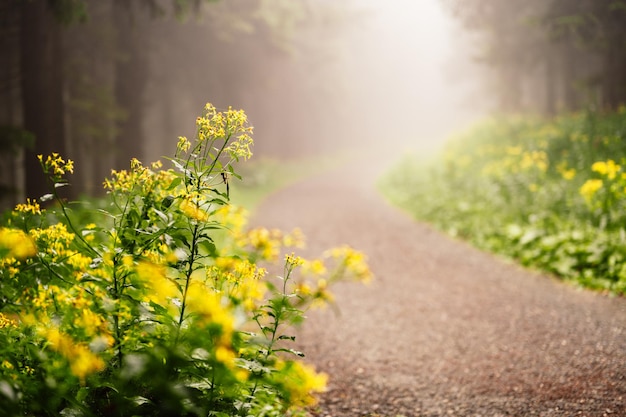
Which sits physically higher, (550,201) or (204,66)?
(204,66)

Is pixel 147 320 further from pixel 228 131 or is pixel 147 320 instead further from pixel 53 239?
pixel 228 131

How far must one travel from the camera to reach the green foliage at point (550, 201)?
229 inches

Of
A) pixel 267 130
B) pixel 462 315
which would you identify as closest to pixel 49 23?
pixel 462 315

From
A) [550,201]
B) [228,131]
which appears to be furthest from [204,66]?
[228,131]

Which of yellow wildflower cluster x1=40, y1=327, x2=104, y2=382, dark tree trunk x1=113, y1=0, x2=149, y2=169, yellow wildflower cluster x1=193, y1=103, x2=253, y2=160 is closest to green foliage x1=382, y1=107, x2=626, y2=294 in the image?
yellow wildflower cluster x1=193, y1=103, x2=253, y2=160

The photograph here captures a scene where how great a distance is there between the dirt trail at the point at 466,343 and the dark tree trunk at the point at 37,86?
202 inches

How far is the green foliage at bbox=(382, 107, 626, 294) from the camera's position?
19.1 ft

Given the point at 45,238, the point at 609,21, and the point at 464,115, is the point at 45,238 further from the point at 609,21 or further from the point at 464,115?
the point at 464,115

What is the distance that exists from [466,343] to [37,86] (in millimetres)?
7266

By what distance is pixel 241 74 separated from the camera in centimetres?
2031

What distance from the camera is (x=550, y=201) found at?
7.55 m

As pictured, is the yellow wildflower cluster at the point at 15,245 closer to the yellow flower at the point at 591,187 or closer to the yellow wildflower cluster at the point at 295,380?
the yellow wildflower cluster at the point at 295,380

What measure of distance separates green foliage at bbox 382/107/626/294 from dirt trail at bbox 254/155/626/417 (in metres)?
0.45

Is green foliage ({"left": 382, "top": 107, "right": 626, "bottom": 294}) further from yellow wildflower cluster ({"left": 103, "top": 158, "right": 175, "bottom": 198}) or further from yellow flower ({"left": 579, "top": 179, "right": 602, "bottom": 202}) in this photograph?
yellow wildflower cluster ({"left": 103, "top": 158, "right": 175, "bottom": 198})
